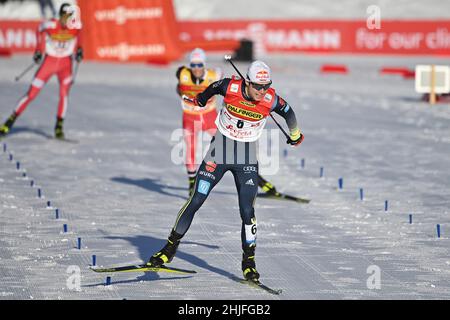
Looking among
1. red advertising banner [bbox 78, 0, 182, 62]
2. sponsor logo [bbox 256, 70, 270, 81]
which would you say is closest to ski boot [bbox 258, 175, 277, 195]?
sponsor logo [bbox 256, 70, 270, 81]

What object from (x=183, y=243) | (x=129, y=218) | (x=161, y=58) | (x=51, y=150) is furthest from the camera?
(x=161, y=58)

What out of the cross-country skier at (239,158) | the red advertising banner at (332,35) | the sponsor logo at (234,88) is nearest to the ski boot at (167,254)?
the cross-country skier at (239,158)

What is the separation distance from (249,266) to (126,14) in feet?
70.8

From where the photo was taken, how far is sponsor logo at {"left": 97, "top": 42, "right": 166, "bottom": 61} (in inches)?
1240

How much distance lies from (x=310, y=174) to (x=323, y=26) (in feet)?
71.4

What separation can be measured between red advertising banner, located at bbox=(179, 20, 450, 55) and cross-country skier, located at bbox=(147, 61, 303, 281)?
1085 inches

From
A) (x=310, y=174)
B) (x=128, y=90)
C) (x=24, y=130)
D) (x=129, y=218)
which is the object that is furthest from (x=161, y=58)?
(x=129, y=218)

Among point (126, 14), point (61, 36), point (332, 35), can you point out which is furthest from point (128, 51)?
point (61, 36)

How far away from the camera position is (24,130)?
1977cm

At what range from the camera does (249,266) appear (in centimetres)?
988

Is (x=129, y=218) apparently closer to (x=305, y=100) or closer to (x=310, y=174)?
(x=310, y=174)

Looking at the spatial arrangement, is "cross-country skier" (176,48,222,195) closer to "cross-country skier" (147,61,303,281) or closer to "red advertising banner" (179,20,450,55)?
"cross-country skier" (147,61,303,281)

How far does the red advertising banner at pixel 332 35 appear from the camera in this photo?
37.6 m

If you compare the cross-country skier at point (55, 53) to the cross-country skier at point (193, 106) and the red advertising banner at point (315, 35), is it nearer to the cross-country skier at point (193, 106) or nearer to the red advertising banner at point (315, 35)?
the cross-country skier at point (193, 106)
